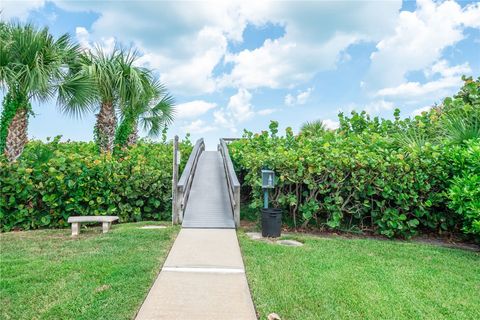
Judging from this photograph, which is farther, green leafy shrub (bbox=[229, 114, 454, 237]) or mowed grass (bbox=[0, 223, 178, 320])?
green leafy shrub (bbox=[229, 114, 454, 237])

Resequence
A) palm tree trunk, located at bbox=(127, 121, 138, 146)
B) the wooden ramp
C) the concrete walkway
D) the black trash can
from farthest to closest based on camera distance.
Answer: palm tree trunk, located at bbox=(127, 121, 138, 146), the wooden ramp, the black trash can, the concrete walkway

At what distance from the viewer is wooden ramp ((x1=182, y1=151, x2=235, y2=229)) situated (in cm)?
739

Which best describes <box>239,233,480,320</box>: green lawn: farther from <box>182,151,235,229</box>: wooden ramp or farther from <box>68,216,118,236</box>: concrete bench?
<box>68,216,118,236</box>: concrete bench

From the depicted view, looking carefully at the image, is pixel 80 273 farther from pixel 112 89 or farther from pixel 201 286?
pixel 112 89

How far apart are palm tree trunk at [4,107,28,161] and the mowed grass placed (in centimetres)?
288

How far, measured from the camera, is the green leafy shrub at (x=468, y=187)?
5.84 meters

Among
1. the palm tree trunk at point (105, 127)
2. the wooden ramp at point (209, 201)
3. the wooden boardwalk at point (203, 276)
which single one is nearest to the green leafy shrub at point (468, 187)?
the wooden boardwalk at point (203, 276)

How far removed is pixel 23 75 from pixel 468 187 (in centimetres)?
1032

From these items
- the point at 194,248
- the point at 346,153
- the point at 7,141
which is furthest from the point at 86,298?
the point at 7,141

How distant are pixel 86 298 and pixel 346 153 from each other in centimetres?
543

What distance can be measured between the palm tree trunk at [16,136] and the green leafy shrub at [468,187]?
33.1ft

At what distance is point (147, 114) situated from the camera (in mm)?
15438

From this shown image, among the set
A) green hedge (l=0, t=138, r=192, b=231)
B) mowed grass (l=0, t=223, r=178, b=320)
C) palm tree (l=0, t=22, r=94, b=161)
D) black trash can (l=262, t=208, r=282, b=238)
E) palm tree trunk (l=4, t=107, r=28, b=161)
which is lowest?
mowed grass (l=0, t=223, r=178, b=320)

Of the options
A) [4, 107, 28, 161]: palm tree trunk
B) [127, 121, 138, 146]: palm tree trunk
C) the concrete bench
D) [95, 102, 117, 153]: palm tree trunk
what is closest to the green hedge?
[4, 107, 28, 161]: palm tree trunk
